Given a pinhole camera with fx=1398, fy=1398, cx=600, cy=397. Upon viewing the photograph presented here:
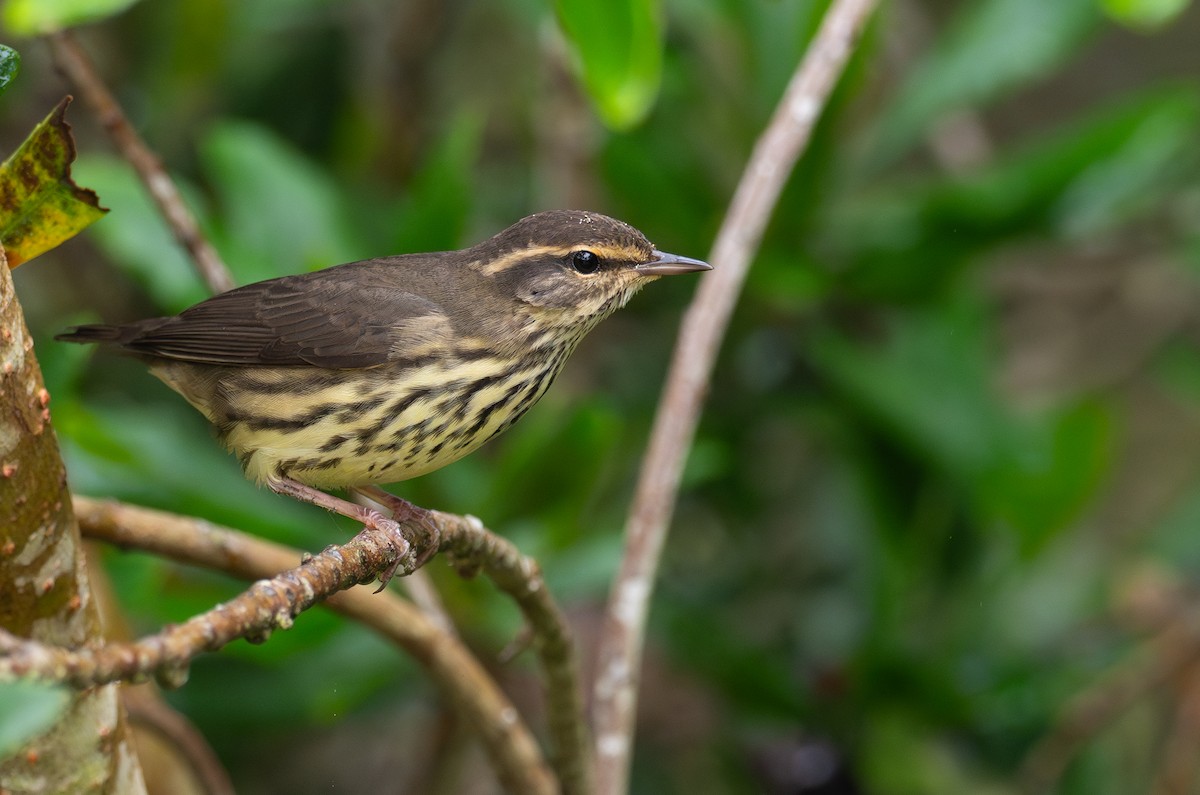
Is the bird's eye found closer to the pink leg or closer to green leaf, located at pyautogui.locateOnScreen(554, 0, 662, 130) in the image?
green leaf, located at pyautogui.locateOnScreen(554, 0, 662, 130)

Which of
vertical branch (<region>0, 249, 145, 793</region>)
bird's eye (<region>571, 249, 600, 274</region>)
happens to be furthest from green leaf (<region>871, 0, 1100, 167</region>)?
vertical branch (<region>0, 249, 145, 793</region>)

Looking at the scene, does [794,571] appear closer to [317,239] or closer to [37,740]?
[317,239]

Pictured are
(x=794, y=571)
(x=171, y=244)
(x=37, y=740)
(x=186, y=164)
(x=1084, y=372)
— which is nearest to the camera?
(x=37, y=740)

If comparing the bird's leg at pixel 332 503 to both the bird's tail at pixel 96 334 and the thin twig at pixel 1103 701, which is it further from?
the thin twig at pixel 1103 701

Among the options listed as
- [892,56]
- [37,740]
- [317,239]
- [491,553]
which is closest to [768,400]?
[317,239]

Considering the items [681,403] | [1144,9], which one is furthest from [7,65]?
[1144,9]

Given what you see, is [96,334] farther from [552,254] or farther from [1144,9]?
[1144,9]

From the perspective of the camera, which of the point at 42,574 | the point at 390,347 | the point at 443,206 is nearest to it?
the point at 42,574
